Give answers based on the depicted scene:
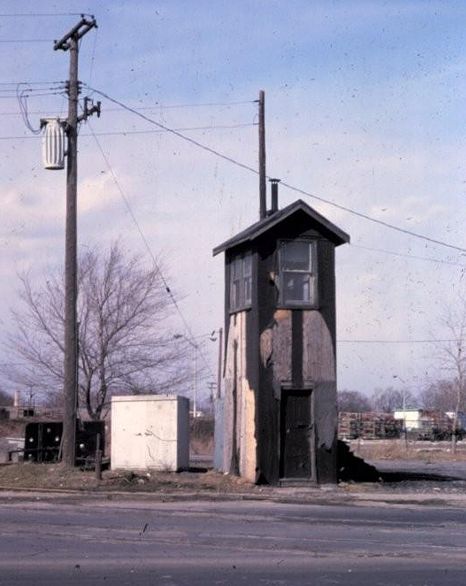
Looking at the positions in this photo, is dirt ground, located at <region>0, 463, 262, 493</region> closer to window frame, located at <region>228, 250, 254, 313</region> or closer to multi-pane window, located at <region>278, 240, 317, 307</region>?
window frame, located at <region>228, 250, 254, 313</region>

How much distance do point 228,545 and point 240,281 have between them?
13.6 metres

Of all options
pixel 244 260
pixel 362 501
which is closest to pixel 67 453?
pixel 244 260

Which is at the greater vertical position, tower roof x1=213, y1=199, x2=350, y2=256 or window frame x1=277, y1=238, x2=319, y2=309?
tower roof x1=213, y1=199, x2=350, y2=256

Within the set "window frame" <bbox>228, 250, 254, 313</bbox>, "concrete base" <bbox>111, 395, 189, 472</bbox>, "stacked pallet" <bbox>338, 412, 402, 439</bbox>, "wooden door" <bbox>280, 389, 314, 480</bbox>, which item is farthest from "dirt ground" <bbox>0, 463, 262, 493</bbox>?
"stacked pallet" <bbox>338, 412, 402, 439</bbox>

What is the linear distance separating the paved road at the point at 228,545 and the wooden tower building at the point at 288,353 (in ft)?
16.8

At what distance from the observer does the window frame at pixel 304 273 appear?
81.3 feet

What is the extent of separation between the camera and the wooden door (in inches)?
964

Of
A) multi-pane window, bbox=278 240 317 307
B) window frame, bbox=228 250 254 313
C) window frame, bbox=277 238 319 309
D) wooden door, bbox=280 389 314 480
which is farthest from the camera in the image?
window frame, bbox=228 250 254 313

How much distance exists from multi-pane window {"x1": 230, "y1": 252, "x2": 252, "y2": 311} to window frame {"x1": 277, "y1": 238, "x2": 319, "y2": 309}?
0.84 m

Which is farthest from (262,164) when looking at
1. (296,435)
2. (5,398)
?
(5,398)

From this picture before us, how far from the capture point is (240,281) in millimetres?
26109

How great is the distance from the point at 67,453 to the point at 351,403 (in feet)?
434

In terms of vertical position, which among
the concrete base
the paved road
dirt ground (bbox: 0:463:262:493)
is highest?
the concrete base

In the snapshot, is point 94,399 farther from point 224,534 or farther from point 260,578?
point 260,578
